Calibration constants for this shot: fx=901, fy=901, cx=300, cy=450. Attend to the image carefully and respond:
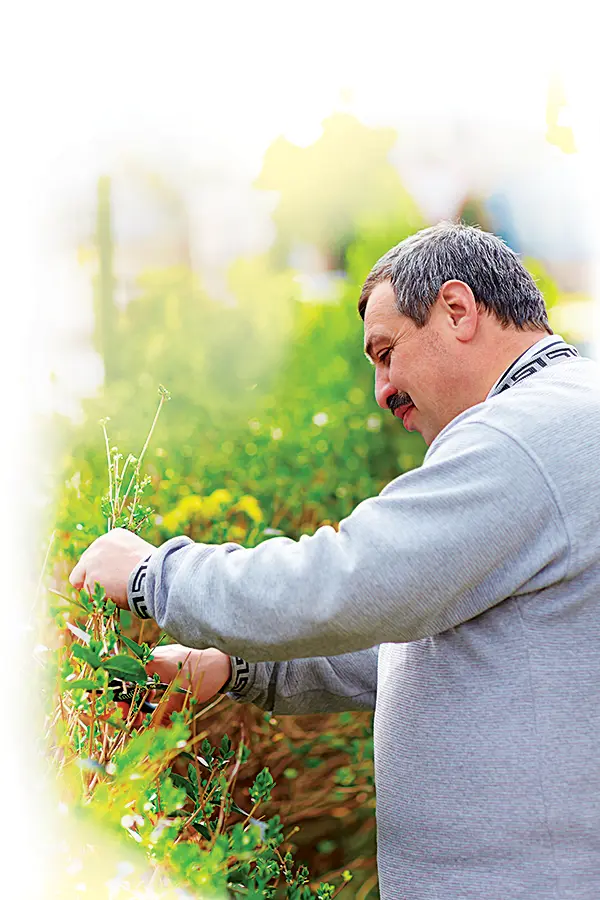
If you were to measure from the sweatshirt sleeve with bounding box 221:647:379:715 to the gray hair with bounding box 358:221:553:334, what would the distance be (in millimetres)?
633

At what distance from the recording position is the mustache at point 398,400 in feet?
5.22

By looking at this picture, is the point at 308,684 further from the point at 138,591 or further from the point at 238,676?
the point at 138,591

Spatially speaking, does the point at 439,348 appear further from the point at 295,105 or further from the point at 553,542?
the point at 295,105

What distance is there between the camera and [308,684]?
5.32ft

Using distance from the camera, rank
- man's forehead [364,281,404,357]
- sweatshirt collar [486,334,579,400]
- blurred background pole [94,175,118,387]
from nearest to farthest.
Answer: sweatshirt collar [486,334,579,400] < man's forehead [364,281,404,357] < blurred background pole [94,175,118,387]

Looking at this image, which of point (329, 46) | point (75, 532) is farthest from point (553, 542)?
point (329, 46)

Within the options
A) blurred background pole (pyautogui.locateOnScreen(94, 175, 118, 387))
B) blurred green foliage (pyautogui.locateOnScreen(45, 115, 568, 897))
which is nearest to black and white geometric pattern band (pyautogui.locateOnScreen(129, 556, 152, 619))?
blurred green foliage (pyautogui.locateOnScreen(45, 115, 568, 897))

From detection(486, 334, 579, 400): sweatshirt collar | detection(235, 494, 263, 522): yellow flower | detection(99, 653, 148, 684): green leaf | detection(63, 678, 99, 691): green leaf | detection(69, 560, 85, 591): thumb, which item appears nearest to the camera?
detection(63, 678, 99, 691): green leaf

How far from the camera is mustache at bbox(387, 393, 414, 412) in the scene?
1.59 m

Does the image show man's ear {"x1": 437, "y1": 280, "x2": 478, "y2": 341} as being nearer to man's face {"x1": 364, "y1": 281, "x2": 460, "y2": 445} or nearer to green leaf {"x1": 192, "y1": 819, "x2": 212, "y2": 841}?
man's face {"x1": 364, "y1": 281, "x2": 460, "y2": 445}

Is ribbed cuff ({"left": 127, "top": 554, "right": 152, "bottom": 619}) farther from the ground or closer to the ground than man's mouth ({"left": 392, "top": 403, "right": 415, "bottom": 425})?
closer to the ground

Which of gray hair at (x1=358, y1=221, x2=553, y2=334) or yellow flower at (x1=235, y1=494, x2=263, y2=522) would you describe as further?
yellow flower at (x1=235, y1=494, x2=263, y2=522)

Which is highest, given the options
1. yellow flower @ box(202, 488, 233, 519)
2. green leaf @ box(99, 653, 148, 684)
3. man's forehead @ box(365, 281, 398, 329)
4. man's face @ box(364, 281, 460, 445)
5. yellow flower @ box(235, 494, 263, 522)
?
man's forehead @ box(365, 281, 398, 329)

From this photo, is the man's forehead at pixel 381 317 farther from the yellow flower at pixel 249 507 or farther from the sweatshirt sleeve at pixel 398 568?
the yellow flower at pixel 249 507
